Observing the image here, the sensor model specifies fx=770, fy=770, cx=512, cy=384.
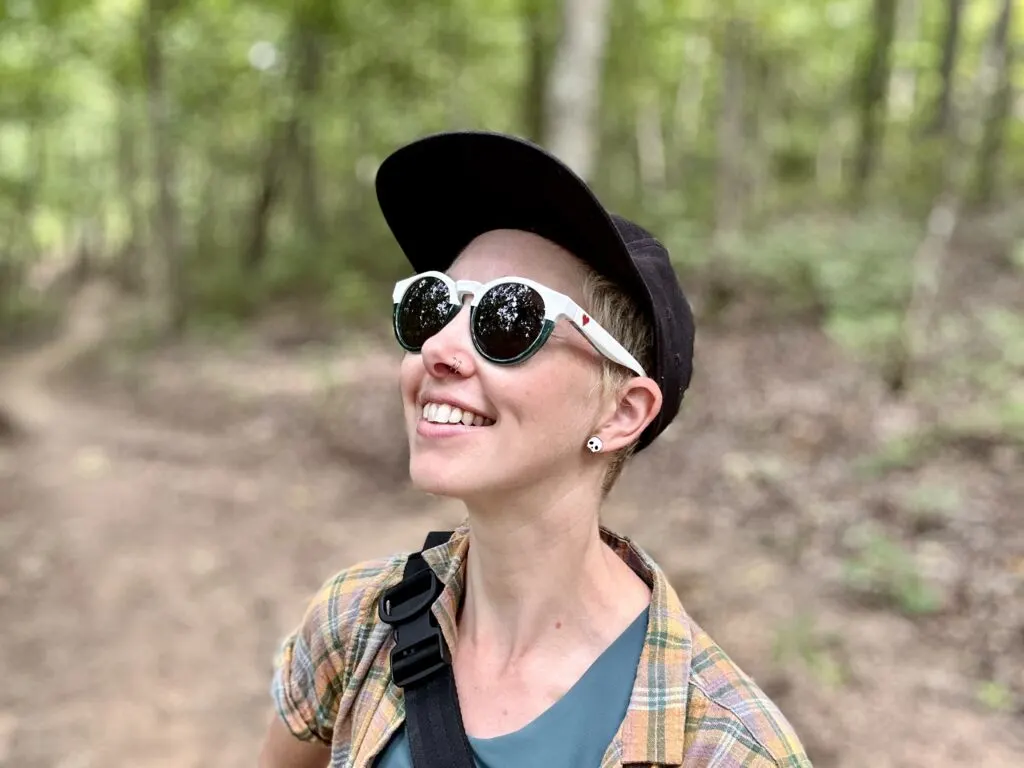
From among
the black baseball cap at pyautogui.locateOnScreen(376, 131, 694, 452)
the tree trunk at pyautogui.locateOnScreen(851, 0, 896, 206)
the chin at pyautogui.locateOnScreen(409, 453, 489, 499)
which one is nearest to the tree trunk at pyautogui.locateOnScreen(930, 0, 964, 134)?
the tree trunk at pyautogui.locateOnScreen(851, 0, 896, 206)

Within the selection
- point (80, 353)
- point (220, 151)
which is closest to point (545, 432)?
point (80, 353)

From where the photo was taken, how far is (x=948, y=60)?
46.5ft

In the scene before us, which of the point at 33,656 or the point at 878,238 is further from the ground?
the point at 878,238

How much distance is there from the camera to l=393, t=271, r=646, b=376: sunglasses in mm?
1395

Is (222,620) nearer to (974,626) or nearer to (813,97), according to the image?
(974,626)

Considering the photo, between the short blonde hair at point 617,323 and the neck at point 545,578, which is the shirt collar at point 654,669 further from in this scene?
the short blonde hair at point 617,323

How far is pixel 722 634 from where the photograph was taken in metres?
4.30

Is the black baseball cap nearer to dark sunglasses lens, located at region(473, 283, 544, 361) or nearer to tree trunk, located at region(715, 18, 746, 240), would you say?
dark sunglasses lens, located at region(473, 283, 544, 361)

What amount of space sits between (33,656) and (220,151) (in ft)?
67.1

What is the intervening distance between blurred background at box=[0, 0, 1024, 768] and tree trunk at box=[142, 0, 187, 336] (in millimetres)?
80

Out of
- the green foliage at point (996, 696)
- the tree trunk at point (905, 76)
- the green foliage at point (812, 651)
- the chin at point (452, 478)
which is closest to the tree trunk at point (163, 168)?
the green foliage at point (812, 651)

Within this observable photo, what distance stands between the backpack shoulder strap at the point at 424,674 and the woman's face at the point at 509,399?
0.87ft

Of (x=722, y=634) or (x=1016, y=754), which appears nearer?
(x=1016, y=754)

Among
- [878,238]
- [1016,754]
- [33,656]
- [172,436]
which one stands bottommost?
[1016,754]
